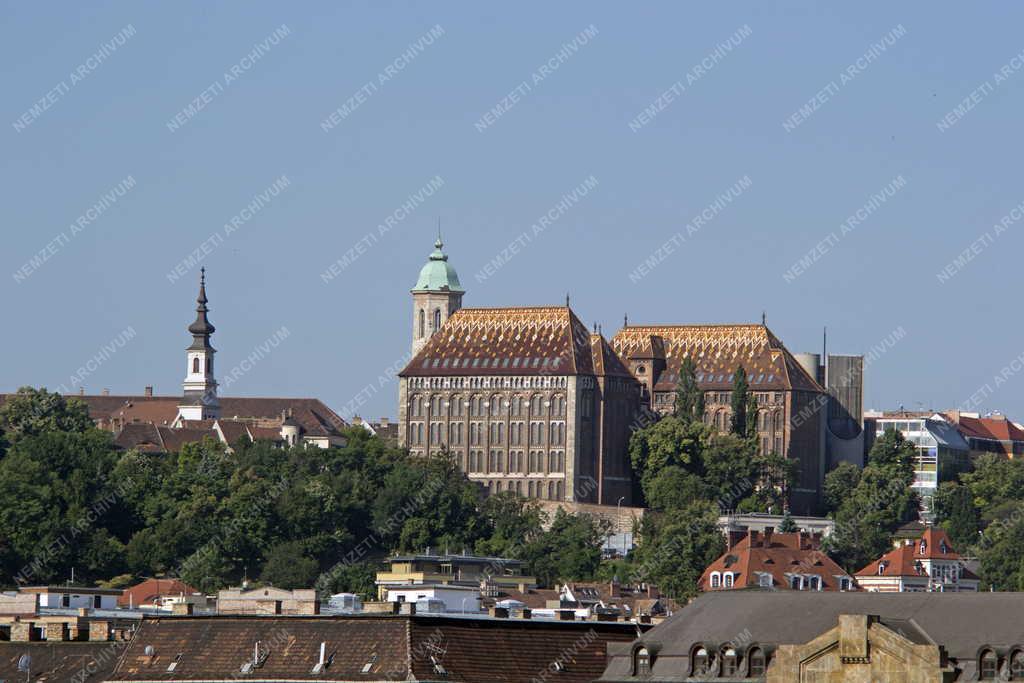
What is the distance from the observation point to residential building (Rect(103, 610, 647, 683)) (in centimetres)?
10544

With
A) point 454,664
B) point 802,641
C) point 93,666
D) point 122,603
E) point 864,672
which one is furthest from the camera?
point 122,603

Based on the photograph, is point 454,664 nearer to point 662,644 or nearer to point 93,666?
point 662,644

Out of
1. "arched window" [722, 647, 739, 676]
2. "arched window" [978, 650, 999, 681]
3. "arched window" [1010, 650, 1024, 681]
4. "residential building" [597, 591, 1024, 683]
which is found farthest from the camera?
"arched window" [722, 647, 739, 676]

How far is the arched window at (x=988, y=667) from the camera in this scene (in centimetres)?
9194

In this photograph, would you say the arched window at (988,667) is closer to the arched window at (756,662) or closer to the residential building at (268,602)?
the arched window at (756,662)

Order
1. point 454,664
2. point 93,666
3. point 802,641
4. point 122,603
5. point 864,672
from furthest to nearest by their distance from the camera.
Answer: point 122,603 < point 93,666 < point 454,664 < point 802,641 < point 864,672

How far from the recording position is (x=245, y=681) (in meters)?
107

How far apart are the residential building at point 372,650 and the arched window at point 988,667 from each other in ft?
50.5

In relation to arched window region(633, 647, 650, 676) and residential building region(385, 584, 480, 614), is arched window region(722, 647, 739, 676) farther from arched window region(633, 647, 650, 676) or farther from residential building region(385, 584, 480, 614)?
residential building region(385, 584, 480, 614)

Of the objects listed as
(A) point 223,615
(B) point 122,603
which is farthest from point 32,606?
→ (A) point 223,615

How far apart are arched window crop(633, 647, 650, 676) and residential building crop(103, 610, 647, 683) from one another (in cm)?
449

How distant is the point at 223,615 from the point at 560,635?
994cm

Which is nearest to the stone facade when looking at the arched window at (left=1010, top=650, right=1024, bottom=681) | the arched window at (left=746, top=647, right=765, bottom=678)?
the arched window at (left=1010, top=650, right=1024, bottom=681)

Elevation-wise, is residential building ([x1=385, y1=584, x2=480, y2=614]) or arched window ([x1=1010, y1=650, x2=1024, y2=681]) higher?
residential building ([x1=385, y1=584, x2=480, y2=614])
